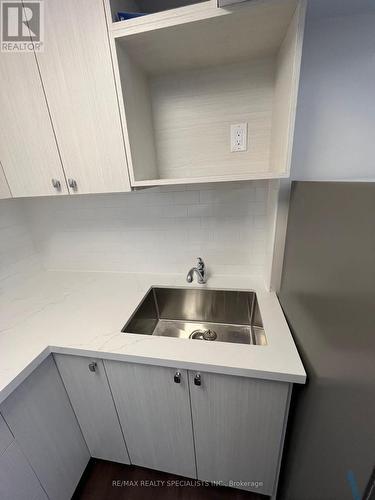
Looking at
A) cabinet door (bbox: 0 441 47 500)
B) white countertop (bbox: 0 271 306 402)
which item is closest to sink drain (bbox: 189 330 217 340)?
white countertop (bbox: 0 271 306 402)

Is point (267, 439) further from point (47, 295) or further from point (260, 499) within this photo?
point (47, 295)

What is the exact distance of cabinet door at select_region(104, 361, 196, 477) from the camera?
2.85ft

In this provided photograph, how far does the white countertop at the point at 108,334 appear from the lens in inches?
30.0

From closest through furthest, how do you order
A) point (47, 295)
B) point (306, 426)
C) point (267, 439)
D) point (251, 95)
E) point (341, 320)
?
point (341, 320) < point (306, 426) < point (267, 439) < point (251, 95) < point (47, 295)

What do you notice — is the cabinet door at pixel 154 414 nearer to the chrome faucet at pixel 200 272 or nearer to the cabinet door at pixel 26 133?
the chrome faucet at pixel 200 272

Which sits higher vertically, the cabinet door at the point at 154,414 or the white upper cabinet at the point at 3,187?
the white upper cabinet at the point at 3,187

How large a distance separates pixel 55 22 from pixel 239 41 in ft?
2.36

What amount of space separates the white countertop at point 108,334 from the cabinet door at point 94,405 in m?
0.11

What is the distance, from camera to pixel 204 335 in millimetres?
1259

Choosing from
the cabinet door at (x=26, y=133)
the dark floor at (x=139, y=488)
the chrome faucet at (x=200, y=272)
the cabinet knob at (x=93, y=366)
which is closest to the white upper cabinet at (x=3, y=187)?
the cabinet door at (x=26, y=133)

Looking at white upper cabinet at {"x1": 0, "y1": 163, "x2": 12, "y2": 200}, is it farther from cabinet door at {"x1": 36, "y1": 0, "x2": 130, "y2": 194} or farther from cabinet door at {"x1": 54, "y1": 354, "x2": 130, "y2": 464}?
cabinet door at {"x1": 54, "y1": 354, "x2": 130, "y2": 464}

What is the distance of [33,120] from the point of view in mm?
896

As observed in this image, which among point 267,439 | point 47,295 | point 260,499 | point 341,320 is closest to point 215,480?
point 260,499

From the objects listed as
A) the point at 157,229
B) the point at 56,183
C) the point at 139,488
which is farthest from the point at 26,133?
the point at 139,488
